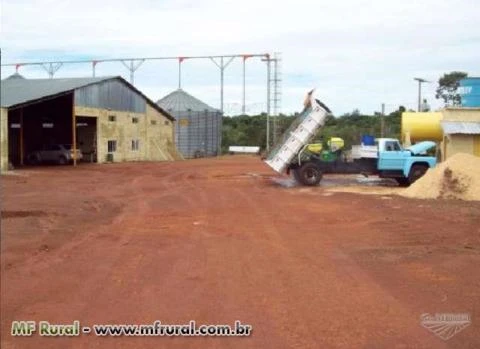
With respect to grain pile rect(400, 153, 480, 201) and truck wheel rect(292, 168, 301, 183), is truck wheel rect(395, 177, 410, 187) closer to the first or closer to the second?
grain pile rect(400, 153, 480, 201)

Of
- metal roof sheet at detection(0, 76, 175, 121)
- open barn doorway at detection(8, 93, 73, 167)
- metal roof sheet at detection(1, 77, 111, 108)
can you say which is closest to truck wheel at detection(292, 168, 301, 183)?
metal roof sheet at detection(0, 76, 175, 121)

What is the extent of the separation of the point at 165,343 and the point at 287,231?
7.95 meters

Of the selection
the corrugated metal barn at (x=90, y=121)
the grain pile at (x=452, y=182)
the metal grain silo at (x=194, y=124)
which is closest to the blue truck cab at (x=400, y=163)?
the grain pile at (x=452, y=182)

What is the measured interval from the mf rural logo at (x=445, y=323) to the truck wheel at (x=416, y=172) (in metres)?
20.7

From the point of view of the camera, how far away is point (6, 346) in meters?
5.45

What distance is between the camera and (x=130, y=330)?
20.4 feet

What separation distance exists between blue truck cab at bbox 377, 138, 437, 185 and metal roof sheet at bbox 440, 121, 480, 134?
5.41 ft

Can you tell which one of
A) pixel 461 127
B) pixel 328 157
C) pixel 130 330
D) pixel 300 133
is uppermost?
pixel 461 127

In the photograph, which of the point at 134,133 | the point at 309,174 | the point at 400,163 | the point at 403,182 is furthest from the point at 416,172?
the point at 134,133

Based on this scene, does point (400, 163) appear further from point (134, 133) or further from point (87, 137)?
point (134, 133)

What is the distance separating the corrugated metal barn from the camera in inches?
1690

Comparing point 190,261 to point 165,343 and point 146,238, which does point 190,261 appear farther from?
point 165,343

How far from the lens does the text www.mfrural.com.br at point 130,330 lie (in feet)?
18.8

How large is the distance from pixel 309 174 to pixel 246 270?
17999 millimetres
